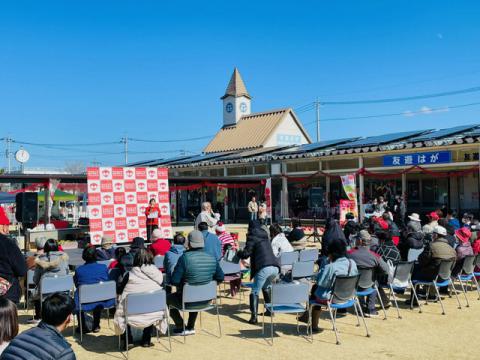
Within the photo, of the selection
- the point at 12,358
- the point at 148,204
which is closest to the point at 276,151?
the point at 148,204

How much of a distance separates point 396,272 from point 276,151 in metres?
16.5

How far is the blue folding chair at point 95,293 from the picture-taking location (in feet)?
16.7

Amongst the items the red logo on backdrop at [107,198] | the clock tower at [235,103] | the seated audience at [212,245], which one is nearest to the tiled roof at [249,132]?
the clock tower at [235,103]

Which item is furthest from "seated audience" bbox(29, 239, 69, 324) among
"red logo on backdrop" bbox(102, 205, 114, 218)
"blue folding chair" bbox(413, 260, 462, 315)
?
"red logo on backdrop" bbox(102, 205, 114, 218)

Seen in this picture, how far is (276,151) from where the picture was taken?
22.5 metres

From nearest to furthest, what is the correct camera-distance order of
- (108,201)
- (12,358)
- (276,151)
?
(12,358), (108,201), (276,151)

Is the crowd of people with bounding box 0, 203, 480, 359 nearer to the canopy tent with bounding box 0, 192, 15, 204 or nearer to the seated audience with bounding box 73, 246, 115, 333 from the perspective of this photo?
the seated audience with bounding box 73, 246, 115, 333

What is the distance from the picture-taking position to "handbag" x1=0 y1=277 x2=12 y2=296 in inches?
151

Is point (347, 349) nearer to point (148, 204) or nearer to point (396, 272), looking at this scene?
point (396, 272)

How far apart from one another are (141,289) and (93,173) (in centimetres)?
837

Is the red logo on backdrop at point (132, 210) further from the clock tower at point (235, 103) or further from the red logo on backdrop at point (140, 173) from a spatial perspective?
the clock tower at point (235, 103)

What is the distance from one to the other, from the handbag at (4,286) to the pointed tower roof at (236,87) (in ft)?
100

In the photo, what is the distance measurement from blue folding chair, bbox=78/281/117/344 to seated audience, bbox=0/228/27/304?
1041mm

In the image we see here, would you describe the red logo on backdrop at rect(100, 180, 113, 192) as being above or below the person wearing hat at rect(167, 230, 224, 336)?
above
